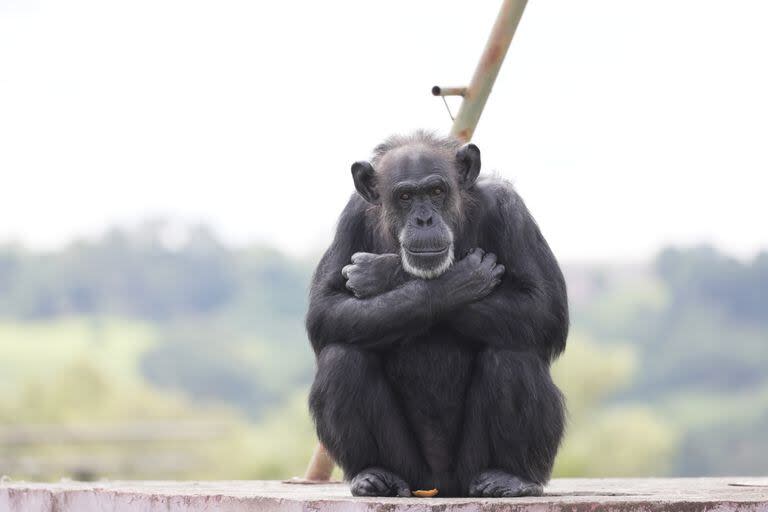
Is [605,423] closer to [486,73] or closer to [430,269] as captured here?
[486,73]

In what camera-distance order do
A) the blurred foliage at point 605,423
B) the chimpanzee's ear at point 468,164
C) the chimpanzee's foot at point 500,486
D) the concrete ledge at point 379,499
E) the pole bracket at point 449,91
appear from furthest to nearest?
the blurred foliage at point 605,423 → the pole bracket at point 449,91 → the chimpanzee's ear at point 468,164 → the chimpanzee's foot at point 500,486 → the concrete ledge at point 379,499

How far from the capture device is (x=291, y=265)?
103688 millimetres

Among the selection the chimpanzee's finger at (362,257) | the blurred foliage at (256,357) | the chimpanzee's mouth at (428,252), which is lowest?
the blurred foliage at (256,357)

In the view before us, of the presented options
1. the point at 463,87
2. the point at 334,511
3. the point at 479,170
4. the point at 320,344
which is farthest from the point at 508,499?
the point at 463,87

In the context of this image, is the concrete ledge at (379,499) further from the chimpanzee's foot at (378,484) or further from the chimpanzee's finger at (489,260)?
the chimpanzee's finger at (489,260)

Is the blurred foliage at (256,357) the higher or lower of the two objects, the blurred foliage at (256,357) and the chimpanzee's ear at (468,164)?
the lower

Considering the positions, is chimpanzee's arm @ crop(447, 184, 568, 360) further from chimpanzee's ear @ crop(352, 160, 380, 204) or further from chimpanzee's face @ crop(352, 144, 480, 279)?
chimpanzee's ear @ crop(352, 160, 380, 204)

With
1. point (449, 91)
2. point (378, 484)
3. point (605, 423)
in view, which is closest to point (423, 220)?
point (378, 484)

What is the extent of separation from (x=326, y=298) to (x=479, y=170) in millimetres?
1027

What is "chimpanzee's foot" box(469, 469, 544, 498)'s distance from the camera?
6.31 metres

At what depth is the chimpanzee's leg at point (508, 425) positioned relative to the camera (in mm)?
6367

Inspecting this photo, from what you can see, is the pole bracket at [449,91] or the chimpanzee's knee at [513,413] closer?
the chimpanzee's knee at [513,413]

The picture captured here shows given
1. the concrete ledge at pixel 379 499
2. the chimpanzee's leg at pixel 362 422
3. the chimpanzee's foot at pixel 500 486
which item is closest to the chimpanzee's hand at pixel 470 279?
the chimpanzee's leg at pixel 362 422

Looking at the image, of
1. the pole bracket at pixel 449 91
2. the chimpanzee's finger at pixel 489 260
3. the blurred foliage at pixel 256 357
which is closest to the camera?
the chimpanzee's finger at pixel 489 260
